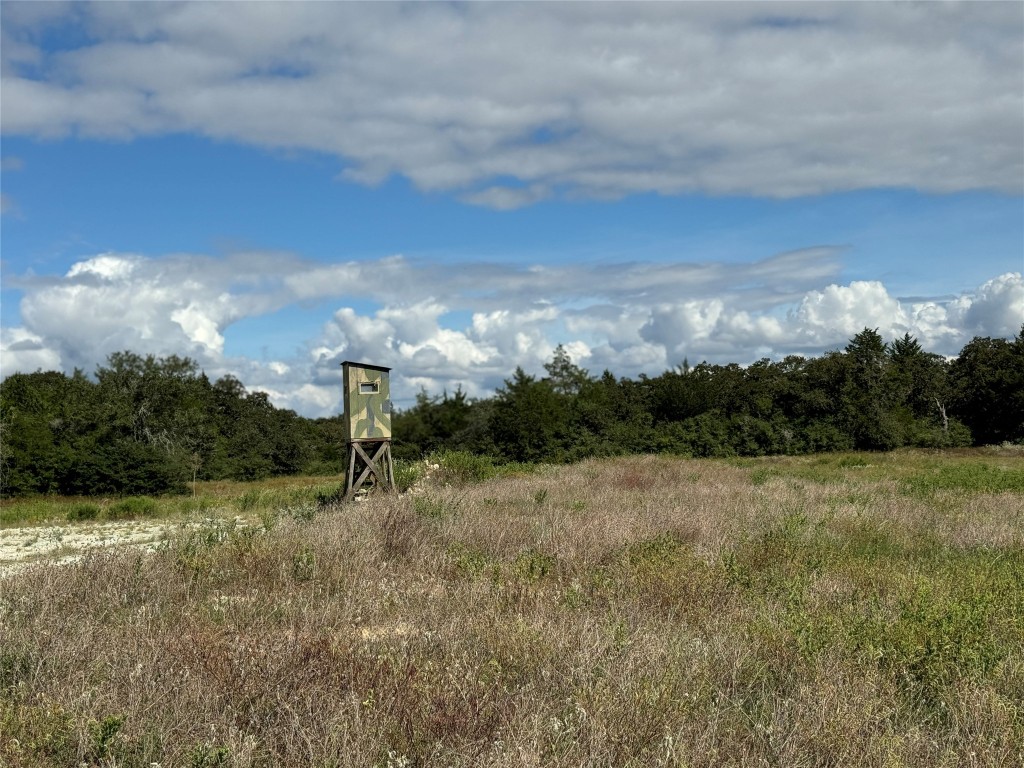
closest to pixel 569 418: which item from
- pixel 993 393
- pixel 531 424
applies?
pixel 531 424

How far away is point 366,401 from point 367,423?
0.44 metres

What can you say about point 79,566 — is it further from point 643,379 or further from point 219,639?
point 643,379

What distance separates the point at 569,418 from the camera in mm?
43281

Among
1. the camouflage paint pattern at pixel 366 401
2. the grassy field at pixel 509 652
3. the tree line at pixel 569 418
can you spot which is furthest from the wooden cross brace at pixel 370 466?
the tree line at pixel 569 418

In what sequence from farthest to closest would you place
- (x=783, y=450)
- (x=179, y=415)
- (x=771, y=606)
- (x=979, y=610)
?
(x=179, y=415) < (x=783, y=450) < (x=771, y=606) < (x=979, y=610)

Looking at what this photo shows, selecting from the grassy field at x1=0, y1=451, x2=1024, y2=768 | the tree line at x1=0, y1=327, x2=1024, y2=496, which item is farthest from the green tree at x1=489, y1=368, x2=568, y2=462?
the grassy field at x1=0, y1=451, x2=1024, y2=768

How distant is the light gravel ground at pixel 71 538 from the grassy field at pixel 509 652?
5.31m

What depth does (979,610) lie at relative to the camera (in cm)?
539

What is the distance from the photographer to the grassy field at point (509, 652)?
11.8 ft

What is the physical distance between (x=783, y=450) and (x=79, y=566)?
38.9 meters

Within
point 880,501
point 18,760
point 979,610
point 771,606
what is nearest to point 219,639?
point 18,760

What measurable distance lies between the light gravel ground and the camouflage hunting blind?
358 centimetres

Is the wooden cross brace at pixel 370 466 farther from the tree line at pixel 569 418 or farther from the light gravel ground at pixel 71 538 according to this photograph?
the tree line at pixel 569 418

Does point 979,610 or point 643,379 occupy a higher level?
point 643,379
